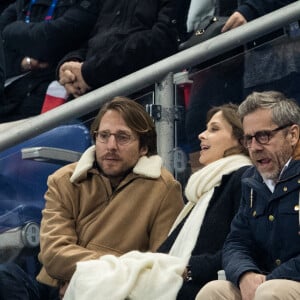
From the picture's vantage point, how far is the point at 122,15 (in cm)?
739

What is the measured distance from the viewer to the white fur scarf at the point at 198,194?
18.5 feet

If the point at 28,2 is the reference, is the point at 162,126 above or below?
below

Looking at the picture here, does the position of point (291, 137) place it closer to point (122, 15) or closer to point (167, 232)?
point (167, 232)

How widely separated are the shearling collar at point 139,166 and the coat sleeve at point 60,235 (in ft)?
0.27

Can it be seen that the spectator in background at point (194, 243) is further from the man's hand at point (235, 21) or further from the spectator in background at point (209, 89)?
the man's hand at point (235, 21)

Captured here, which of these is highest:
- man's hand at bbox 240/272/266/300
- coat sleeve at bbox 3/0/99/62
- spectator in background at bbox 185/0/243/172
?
coat sleeve at bbox 3/0/99/62

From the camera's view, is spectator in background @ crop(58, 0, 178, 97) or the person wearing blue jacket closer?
the person wearing blue jacket

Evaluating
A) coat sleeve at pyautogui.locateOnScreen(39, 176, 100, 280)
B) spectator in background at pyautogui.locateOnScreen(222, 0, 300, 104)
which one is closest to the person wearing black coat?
spectator in background at pyautogui.locateOnScreen(222, 0, 300, 104)

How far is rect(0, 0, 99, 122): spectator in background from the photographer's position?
7898 mm

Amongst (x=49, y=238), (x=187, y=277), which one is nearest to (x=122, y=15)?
(x=49, y=238)

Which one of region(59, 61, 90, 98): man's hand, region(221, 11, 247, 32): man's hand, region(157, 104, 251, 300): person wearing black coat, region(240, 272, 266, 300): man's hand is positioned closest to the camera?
region(240, 272, 266, 300): man's hand

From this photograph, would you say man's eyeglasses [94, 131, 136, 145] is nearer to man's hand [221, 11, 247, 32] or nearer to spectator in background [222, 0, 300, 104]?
spectator in background [222, 0, 300, 104]

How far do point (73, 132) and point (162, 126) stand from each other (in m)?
0.51

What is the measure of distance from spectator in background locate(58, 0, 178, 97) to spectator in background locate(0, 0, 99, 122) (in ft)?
1.13
